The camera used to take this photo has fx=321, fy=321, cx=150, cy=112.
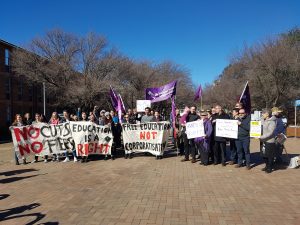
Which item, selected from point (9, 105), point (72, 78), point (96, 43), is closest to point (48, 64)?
point (72, 78)

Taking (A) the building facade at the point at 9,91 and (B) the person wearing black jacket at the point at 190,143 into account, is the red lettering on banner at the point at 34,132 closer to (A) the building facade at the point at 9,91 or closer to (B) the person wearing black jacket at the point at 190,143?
(B) the person wearing black jacket at the point at 190,143

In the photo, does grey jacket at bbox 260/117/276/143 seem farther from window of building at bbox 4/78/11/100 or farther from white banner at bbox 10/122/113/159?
window of building at bbox 4/78/11/100

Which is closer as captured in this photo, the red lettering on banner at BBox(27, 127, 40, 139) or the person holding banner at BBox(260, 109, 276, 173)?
the person holding banner at BBox(260, 109, 276, 173)

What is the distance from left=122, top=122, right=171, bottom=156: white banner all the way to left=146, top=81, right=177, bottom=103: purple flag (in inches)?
69.8

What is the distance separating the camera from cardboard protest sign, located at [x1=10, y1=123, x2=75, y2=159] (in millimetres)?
11602

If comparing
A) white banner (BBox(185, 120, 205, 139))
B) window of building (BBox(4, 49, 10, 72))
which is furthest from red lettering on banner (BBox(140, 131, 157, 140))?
window of building (BBox(4, 49, 10, 72))

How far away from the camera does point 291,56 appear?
27.4 m

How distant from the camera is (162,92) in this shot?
14.0 m

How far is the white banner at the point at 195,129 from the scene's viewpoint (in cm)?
1048

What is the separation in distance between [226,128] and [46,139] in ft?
21.0

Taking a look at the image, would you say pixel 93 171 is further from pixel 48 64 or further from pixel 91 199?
pixel 48 64

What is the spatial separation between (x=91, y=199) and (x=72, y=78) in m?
31.4

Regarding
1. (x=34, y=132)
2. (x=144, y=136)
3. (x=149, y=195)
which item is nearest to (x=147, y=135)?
(x=144, y=136)

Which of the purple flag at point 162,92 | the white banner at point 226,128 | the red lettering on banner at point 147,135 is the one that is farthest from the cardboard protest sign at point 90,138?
the white banner at point 226,128
